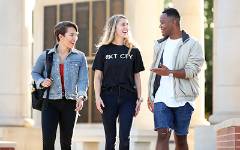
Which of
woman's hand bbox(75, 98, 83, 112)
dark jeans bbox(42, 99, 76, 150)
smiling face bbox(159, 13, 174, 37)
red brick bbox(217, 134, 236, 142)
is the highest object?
smiling face bbox(159, 13, 174, 37)

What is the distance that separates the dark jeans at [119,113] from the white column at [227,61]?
4.11 meters

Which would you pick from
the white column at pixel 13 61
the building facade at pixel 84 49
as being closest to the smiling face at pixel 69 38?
the building facade at pixel 84 49

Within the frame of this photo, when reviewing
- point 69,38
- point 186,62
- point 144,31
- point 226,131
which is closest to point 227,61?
point 226,131

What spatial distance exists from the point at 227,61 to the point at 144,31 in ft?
16.0

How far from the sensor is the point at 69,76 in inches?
444

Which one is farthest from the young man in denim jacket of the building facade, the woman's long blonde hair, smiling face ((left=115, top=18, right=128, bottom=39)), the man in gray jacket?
the building facade

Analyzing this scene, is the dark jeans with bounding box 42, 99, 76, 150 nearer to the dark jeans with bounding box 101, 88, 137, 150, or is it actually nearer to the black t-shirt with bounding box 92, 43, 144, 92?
the dark jeans with bounding box 101, 88, 137, 150

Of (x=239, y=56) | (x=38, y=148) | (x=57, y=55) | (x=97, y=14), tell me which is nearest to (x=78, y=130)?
(x=38, y=148)

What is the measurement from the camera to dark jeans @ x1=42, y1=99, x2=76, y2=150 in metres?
Answer: 11.2

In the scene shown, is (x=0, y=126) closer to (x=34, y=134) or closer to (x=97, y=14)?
(x=34, y=134)

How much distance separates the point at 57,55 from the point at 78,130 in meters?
8.82

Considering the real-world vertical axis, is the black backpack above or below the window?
below

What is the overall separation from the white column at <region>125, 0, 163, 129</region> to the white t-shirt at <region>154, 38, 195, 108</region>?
8.42m

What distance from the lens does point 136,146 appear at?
18.9 meters
